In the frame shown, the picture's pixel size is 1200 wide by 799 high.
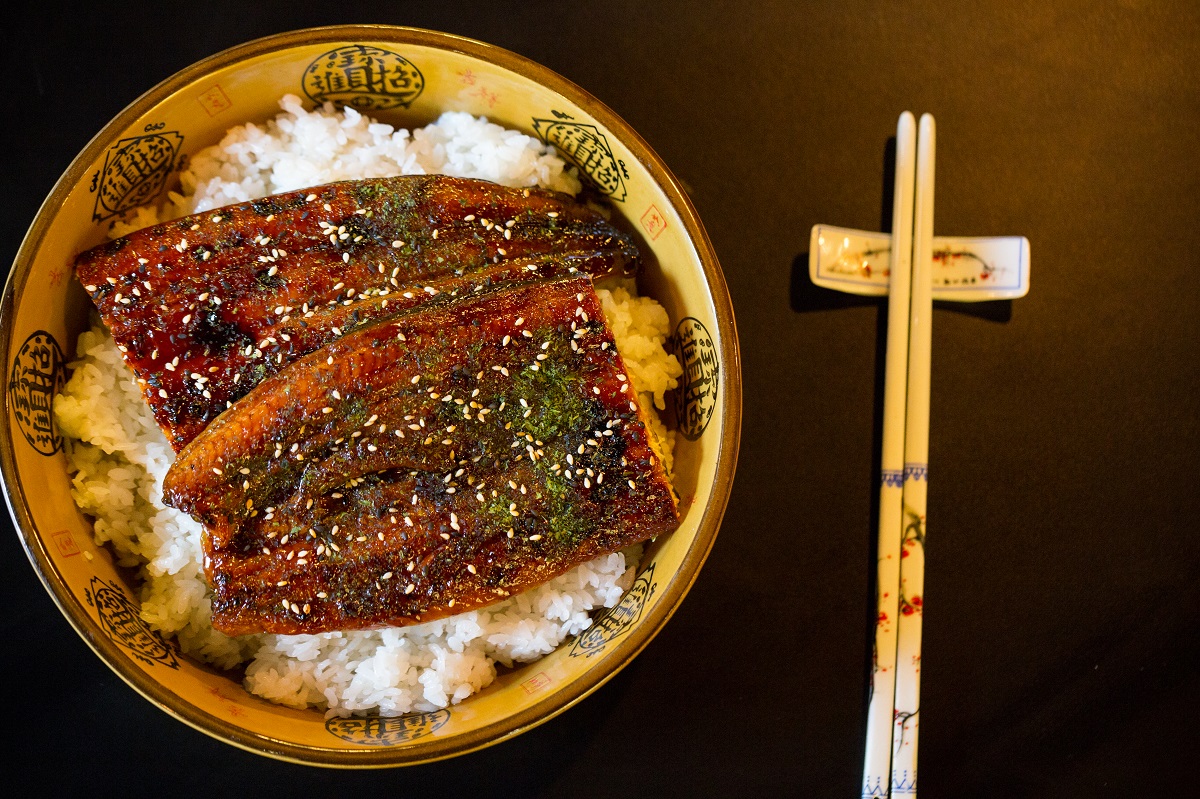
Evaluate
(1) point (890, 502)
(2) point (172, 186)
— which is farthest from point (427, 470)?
(1) point (890, 502)

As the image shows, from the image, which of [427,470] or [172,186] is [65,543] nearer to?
[427,470]

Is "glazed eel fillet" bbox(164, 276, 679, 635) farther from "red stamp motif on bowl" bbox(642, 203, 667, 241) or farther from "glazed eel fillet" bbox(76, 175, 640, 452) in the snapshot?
"red stamp motif on bowl" bbox(642, 203, 667, 241)

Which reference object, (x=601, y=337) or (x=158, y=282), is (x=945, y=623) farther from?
(x=158, y=282)

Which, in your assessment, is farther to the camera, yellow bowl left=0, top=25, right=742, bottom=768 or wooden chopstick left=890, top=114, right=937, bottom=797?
wooden chopstick left=890, top=114, right=937, bottom=797

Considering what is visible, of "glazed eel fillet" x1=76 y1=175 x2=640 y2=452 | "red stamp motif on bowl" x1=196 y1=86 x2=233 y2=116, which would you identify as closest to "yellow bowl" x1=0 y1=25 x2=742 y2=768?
"red stamp motif on bowl" x1=196 y1=86 x2=233 y2=116

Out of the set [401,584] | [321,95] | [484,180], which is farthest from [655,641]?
[321,95]

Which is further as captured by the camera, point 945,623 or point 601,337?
point 945,623
